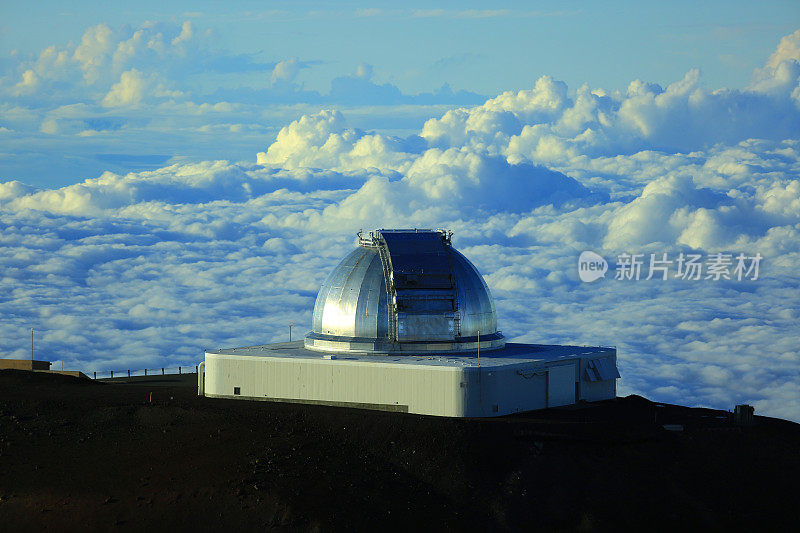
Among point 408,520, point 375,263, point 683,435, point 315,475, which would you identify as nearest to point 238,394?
point 375,263

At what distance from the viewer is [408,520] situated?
165 ft

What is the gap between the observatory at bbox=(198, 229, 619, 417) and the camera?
61562 mm

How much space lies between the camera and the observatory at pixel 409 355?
202 feet

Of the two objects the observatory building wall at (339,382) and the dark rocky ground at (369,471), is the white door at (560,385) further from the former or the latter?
the observatory building wall at (339,382)

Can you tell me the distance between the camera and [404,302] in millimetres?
65562

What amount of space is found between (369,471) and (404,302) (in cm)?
1444

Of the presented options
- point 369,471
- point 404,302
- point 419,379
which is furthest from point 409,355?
point 369,471

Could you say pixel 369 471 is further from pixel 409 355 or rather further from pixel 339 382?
pixel 409 355

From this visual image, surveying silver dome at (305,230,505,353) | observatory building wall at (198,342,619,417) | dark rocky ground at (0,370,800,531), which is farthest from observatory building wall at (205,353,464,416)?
silver dome at (305,230,505,353)

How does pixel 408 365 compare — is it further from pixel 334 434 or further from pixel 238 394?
pixel 238 394

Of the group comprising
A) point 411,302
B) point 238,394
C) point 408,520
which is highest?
point 411,302

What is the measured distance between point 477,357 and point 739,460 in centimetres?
1560

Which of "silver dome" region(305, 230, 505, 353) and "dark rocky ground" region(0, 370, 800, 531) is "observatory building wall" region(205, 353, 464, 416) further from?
"silver dome" region(305, 230, 505, 353)

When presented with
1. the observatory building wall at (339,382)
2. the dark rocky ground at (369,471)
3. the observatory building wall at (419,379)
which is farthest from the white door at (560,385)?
the observatory building wall at (339,382)
